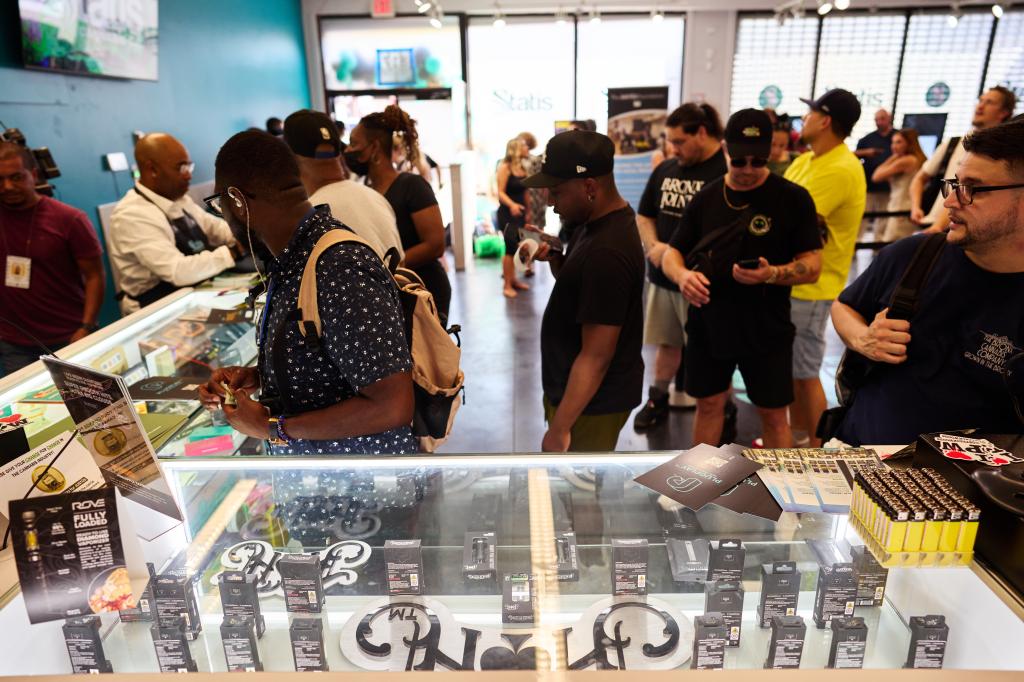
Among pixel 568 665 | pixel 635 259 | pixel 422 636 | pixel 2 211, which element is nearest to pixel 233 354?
pixel 2 211

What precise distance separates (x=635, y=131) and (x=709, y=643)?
6414mm

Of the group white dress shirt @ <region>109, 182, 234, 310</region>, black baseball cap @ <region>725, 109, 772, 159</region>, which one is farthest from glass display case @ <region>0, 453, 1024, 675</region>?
white dress shirt @ <region>109, 182, 234, 310</region>

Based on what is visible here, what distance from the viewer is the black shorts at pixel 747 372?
2889mm

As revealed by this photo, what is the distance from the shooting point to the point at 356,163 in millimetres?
3363

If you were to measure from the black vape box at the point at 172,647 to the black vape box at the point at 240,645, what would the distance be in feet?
0.20

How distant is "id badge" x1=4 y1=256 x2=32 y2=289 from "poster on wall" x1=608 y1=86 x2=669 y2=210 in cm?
460

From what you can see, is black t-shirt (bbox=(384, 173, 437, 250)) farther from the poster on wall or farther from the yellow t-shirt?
the poster on wall

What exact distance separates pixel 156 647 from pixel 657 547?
3.03ft

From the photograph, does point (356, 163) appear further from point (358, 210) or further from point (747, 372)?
point (747, 372)

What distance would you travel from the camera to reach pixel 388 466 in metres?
1.53

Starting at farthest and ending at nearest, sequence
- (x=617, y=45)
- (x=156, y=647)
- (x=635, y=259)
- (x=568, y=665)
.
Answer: (x=617, y=45), (x=635, y=259), (x=156, y=647), (x=568, y=665)

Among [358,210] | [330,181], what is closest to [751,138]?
[358,210]

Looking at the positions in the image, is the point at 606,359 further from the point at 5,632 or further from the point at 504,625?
the point at 5,632

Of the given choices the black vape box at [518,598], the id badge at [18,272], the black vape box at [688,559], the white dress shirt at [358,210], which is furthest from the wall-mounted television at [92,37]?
the black vape box at [688,559]
